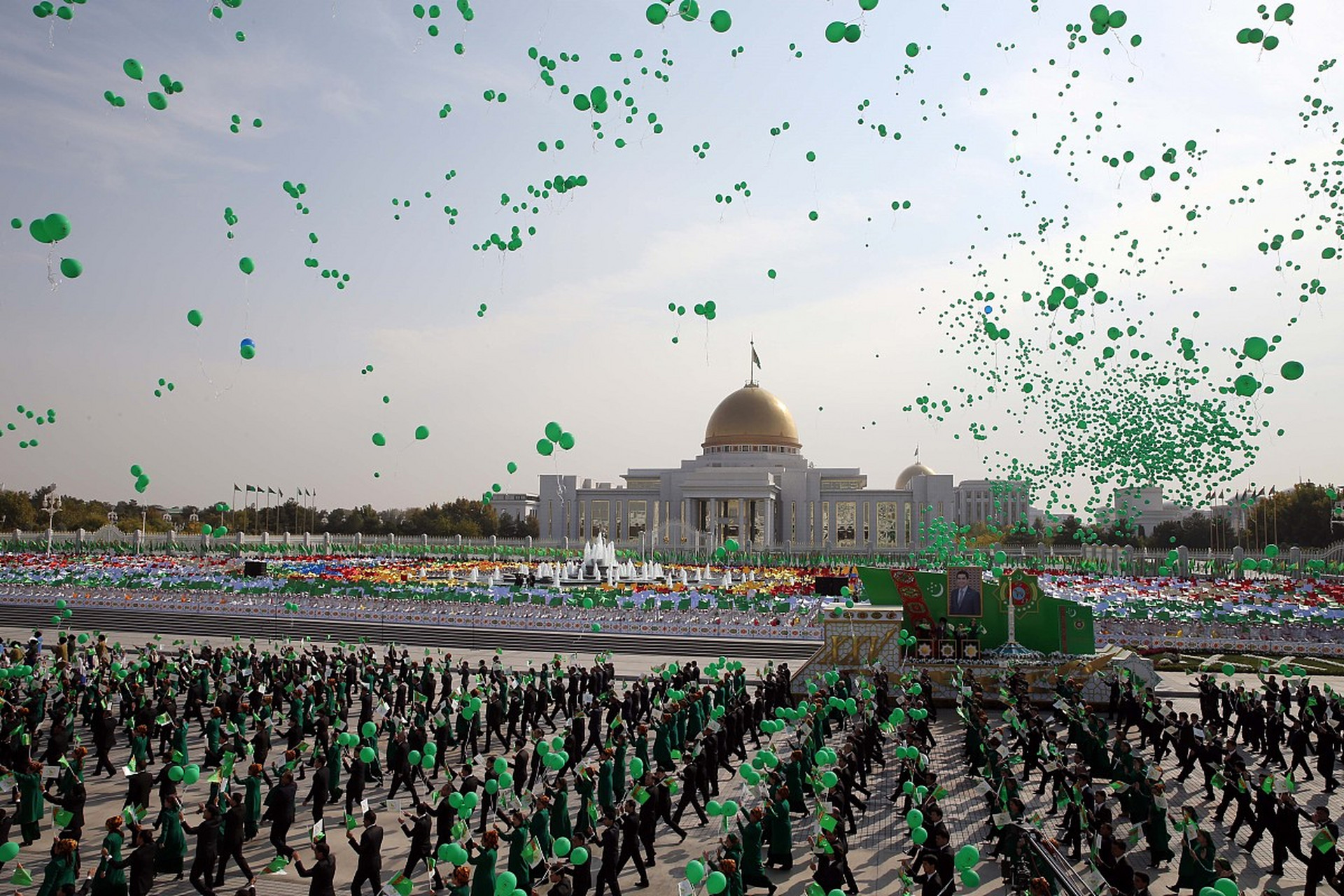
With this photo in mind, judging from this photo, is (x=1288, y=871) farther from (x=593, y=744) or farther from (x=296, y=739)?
(x=296, y=739)

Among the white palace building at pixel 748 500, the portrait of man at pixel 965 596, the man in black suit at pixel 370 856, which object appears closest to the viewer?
the man in black suit at pixel 370 856

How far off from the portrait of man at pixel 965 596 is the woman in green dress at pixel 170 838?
15636 mm

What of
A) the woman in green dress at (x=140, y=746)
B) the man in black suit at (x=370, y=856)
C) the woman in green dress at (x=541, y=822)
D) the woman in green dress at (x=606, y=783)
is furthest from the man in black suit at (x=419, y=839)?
the woman in green dress at (x=140, y=746)

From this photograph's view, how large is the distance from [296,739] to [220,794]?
15.0 feet

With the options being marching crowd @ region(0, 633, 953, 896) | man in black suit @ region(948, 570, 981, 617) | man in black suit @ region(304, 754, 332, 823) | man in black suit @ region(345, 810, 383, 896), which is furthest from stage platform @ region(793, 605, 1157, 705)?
man in black suit @ region(345, 810, 383, 896)

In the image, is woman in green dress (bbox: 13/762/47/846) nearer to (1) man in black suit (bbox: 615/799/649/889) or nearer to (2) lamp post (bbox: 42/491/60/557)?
(1) man in black suit (bbox: 615/799/649/889)

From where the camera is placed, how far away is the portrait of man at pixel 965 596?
21.7 metres

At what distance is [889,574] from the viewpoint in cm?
2220

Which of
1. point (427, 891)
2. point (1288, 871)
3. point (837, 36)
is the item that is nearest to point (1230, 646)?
point (1288, 871)

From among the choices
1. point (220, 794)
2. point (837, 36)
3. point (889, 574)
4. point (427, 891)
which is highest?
point (837, 36)

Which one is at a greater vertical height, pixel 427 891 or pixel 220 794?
pixel 220 794

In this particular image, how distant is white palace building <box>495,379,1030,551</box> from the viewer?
78312mm

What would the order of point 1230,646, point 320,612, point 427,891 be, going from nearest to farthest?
1. point 427,891
2. point 1230,646
3. point 320,612

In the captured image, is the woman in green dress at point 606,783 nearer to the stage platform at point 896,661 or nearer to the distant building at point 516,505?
the stage platform at point 896,661
